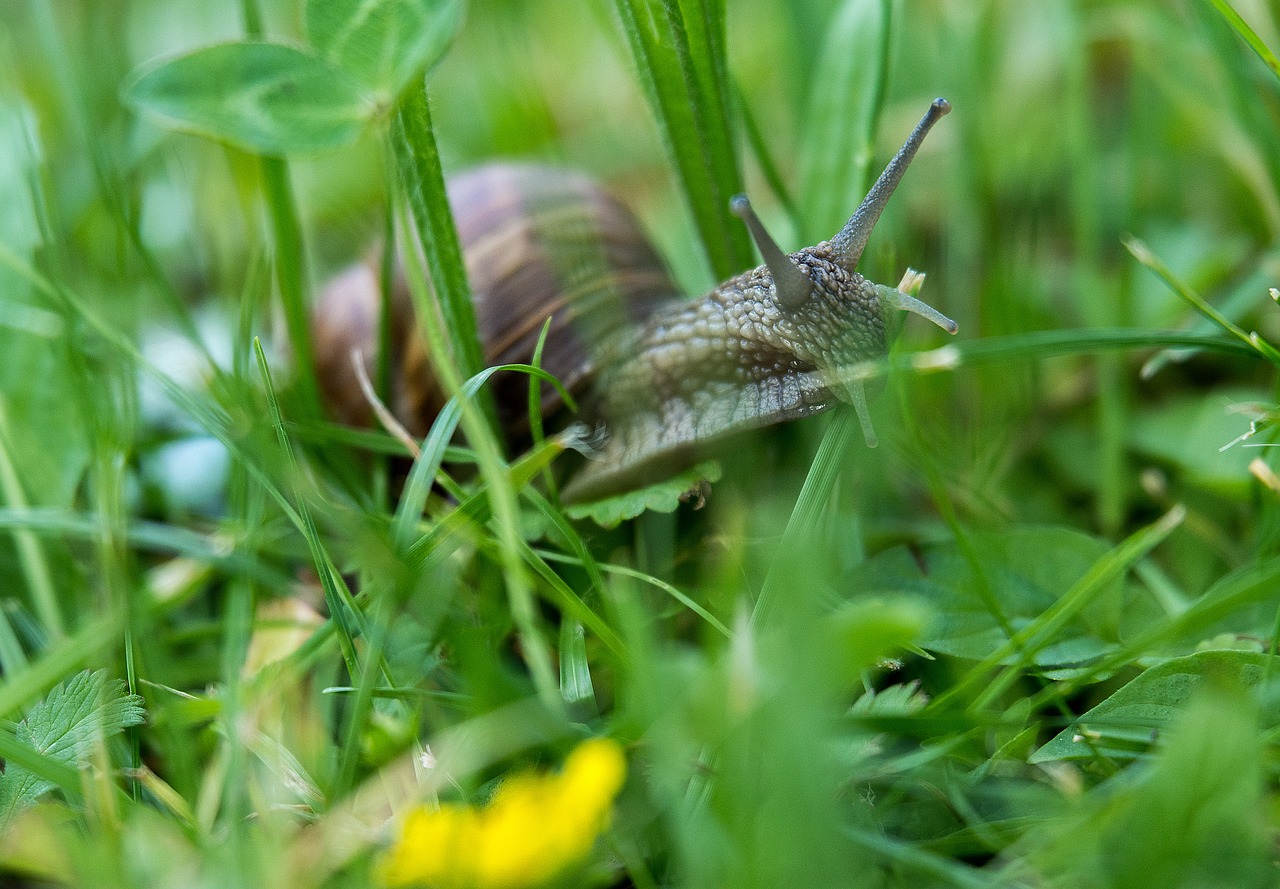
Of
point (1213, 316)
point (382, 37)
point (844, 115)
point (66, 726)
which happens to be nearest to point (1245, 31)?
point (1213, 316)

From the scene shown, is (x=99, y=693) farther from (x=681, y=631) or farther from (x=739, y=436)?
(x=739, y=436)

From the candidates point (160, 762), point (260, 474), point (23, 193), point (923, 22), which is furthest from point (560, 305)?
point (923, 22)

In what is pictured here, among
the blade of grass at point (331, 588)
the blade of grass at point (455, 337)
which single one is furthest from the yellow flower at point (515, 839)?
the blade of grass at point (331, 588)

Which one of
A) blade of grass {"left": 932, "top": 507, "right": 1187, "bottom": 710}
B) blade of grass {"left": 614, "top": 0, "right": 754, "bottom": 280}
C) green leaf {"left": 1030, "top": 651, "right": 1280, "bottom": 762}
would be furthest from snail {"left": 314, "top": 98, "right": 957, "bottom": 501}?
green leaf {"left": 1030, "top": 651, "right": 1280, "bottom": 762}

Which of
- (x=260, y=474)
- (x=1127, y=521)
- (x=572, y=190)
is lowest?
(x=1127, y=521)

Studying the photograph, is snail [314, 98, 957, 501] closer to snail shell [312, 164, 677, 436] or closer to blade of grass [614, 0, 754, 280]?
snail shell [312, 164, 677, 436]

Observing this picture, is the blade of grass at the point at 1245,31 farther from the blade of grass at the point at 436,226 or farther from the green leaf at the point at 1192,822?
the blade of grass at the point at 436,226

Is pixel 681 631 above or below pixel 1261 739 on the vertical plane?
below

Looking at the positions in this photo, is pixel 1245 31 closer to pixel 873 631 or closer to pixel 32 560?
pixel 873 631
